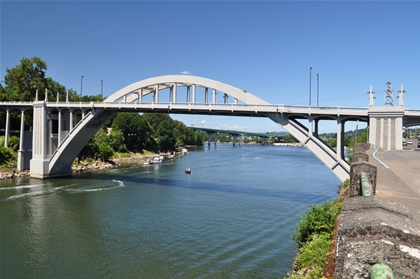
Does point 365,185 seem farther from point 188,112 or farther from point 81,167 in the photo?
point 81,167

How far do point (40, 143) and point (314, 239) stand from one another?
28.1m

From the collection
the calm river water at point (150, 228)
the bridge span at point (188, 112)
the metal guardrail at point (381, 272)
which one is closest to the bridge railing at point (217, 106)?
the bridge span at point (188, 112)

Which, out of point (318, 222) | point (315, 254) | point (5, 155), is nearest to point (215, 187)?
point (318, 222)

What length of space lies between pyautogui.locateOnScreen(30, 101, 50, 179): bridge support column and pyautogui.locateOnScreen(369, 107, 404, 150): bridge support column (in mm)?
26572

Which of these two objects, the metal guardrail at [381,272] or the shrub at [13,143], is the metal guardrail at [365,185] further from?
the shrub at [13,143]

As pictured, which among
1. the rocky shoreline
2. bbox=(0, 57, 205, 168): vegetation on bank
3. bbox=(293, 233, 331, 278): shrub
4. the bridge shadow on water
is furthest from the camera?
bbox=(0, 57, 205, 168): vegetation on bank

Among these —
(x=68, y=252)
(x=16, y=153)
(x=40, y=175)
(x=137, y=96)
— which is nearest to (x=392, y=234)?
(x=68, y=252)

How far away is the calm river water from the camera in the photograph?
1147 centimetres

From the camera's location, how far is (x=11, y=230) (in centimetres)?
1544

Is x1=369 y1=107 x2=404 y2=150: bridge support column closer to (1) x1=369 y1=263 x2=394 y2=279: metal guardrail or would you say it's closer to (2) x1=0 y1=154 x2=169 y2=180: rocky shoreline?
(1) x1=369 y1=263 x2=394 y2=279: metal guardrail

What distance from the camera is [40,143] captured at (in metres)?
29.7

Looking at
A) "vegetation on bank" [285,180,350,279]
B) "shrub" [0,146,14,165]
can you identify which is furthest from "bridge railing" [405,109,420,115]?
"shrub" [0,146,14,165]

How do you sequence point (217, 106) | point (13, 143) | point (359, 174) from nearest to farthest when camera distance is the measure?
point (359, 174) → point (217, 106) → point (13, 143)

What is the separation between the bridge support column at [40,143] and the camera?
29562 millimetres
